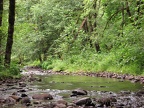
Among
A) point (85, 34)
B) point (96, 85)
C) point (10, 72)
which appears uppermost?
point (85, 34)

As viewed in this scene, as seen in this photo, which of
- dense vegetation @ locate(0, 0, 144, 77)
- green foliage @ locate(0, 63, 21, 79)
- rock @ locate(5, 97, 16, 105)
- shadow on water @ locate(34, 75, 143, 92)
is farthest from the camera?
dense vegetation @ locate(0, 0, 144, 77)

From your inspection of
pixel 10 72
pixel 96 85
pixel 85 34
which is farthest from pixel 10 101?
pixel 85 34

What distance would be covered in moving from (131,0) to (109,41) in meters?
3.85

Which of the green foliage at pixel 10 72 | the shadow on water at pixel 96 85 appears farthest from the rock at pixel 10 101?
the green foliage at pixel 10 72

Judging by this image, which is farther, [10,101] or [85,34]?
[85,34]

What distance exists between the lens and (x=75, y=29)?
24016mm

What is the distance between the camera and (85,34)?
24.1 meters

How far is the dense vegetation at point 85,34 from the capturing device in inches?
605

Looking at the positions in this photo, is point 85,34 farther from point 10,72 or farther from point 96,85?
point 96,85

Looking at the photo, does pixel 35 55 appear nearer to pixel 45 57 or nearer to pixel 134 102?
pixel 45 57

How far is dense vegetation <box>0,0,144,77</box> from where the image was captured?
15.4m

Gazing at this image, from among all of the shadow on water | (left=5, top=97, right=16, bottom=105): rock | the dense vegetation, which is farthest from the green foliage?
(left=5, top=97, right=16, bottom=105): rock

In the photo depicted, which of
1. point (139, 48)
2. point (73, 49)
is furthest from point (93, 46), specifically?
point (139, 48)

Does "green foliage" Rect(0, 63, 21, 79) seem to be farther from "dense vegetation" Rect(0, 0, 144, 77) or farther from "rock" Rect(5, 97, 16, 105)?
"rock" Rect(5, 97, 16, 105)
